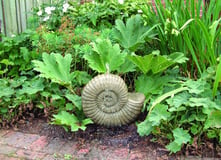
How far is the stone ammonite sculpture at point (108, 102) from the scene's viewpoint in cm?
256

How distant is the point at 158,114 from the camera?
2.36 meters

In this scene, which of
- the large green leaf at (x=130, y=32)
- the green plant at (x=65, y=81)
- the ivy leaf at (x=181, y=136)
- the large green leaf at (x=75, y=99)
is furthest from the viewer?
the large green leaf at (x=130, y=32)

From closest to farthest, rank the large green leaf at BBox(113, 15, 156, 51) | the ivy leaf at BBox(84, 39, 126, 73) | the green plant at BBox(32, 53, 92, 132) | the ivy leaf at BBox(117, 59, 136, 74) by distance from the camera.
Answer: the green plant at BBox(32, 53, 92, 132) < the ivy leaf at BBox(84, 39, 126, 73) < the ivy leaf at BBox(117, 59, 136, 74) < the large green leaf at BBox(113, 15, 156, 51)

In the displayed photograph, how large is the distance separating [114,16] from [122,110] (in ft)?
4.98

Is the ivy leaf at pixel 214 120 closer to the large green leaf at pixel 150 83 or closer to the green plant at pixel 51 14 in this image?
the large green leaf at pixel 150 83

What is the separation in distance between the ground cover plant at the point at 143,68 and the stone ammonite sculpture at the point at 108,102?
0.37 ft

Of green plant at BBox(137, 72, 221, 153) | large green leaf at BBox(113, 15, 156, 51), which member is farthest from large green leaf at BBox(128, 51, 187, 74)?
large green leaf at BBox(113, 15, 156, 51)

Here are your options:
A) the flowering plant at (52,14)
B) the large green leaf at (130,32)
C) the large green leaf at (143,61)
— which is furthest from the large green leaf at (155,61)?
the flowering plant at (52,14)

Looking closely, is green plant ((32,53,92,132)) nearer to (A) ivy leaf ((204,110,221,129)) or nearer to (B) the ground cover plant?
(B) the ground cover plant

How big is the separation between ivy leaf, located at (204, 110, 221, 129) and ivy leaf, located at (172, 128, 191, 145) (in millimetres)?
148

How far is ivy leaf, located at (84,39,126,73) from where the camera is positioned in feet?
9.09

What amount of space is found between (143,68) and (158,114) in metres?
0.55

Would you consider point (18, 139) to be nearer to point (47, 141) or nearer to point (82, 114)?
point (47, 141)

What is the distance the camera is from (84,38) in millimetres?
3207
